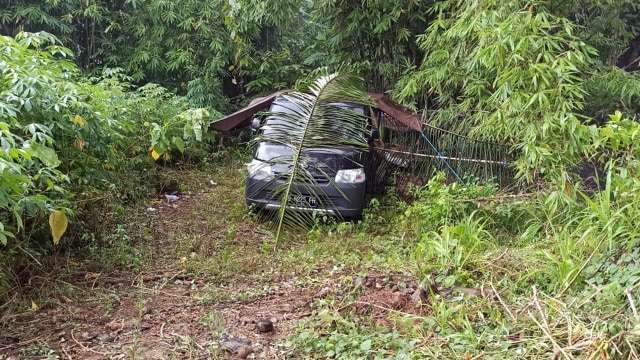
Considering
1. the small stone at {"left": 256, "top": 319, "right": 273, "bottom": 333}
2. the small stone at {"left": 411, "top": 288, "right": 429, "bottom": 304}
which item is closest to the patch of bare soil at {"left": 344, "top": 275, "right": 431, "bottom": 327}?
the small stone at {"left": 411, "top": 288, "right": 429, "bottom": 304}

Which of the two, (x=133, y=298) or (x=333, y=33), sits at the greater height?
(x=333, y=33)

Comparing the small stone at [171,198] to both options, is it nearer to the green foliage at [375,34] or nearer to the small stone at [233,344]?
the green foliage at [375,34]

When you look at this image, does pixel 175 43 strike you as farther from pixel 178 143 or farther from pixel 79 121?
pixel 79 121

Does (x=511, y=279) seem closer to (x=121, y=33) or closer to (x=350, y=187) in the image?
(x=350, y=187)

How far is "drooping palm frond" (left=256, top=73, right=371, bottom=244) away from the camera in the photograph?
4648mm

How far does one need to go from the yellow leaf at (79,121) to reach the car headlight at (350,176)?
8.41 ft

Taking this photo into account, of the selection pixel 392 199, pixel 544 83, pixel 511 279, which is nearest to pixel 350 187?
pixel 392 199

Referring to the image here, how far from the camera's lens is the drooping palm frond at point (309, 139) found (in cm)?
465

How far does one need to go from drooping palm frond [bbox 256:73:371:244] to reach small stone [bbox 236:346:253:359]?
1716 mm

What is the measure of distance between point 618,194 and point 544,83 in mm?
1382

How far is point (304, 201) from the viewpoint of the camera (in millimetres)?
4973

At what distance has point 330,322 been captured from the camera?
2.97m

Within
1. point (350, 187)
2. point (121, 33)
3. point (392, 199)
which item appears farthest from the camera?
point (121, 33)

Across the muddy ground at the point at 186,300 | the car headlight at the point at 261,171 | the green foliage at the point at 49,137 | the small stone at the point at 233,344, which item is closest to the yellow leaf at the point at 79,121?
the green foliage at the point at 49,137
